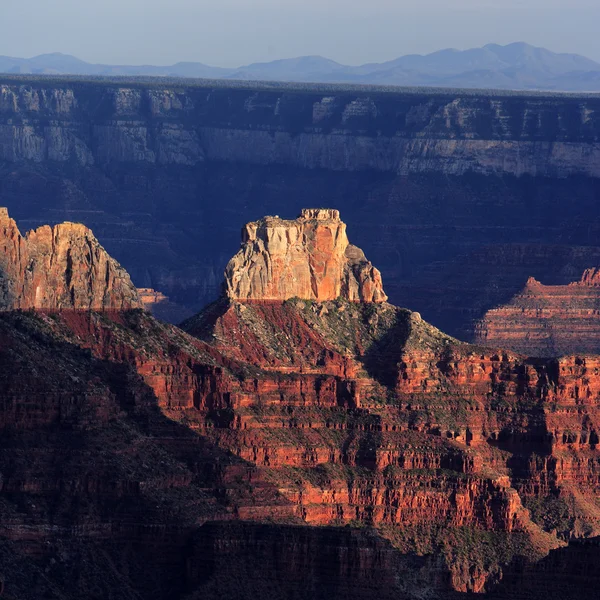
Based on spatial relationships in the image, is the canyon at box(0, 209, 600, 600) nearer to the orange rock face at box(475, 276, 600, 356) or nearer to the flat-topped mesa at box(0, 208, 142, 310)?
the flat-topped mesa at box(0, 208, 142, 310)

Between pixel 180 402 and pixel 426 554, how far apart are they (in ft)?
34.6

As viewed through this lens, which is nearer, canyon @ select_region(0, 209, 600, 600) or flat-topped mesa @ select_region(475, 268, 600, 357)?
canyon @ select_region(0, 209, 600, 600)

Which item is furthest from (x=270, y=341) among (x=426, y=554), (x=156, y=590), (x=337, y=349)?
(x=156, y=590)

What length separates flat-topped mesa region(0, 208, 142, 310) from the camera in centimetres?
11100

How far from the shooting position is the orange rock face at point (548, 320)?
17175 cm

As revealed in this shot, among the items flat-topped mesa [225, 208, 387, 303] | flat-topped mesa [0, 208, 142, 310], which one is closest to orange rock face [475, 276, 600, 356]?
flat-topped mesa [225, 208, 387, 303]

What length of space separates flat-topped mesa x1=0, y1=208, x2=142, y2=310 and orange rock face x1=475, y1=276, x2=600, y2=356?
55504 millimetres

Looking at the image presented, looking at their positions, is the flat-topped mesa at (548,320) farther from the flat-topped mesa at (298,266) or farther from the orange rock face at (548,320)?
the flat-topped mesa at (298,266)

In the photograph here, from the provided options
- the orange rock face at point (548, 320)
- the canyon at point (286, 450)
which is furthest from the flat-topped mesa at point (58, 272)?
the orange rock face at point (548, 320)

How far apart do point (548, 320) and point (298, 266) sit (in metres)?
49.5

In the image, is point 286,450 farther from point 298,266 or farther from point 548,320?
point 548,320

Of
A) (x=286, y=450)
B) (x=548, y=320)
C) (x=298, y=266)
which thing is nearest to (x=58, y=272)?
(x=286, y=450)

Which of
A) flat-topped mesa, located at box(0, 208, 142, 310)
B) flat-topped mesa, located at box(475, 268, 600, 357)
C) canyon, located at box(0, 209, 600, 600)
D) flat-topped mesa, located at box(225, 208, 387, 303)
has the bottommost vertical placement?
flat-topped mesa, located at box(475, 268, 600, 357)

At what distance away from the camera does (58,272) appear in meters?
113
